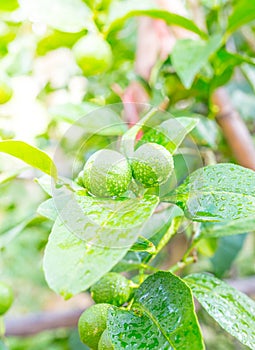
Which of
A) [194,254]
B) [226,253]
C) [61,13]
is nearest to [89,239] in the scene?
[194,254]

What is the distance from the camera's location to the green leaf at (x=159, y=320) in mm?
405

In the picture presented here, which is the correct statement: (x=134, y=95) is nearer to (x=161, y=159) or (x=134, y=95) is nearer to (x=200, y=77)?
(x=200, y=77)

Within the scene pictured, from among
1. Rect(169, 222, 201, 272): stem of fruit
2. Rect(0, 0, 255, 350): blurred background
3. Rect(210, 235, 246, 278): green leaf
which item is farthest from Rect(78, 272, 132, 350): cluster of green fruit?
Rect(210, 235, 246, 278): green leaf

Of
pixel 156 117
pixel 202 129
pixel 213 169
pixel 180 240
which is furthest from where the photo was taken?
pixel 180 240

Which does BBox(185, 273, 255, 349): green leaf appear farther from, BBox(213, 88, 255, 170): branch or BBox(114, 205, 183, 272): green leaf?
BBox(213, 88, 255, 170): branch

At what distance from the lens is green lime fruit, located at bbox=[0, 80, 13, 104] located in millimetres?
793

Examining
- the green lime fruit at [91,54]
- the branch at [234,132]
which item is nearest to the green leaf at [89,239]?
the green lime fruit at [91,54]

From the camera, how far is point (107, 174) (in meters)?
0.43

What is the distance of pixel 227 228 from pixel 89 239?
12.5 inches

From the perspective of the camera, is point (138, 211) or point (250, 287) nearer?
point (138, 211)

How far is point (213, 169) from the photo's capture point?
0.47m

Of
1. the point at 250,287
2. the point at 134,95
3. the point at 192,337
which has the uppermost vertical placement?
the point at 192,337

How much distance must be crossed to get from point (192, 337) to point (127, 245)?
3.8 inches

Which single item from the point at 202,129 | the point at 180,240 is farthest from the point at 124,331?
the point at 180,240
